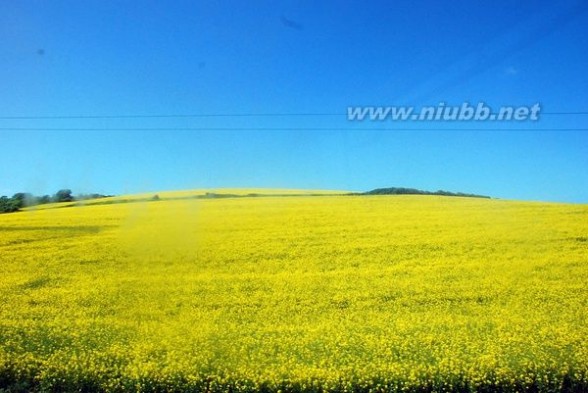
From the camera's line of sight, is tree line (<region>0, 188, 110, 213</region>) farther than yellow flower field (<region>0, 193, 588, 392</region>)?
Yes

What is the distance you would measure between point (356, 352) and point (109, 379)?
3.96 m

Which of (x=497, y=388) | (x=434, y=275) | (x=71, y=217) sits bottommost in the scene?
(x=497, y=388)

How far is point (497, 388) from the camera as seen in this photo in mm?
8258

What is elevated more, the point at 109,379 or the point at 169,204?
the point at 169,204

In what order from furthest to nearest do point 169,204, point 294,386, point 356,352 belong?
point 169,204 < point 356,352 < point 294,386

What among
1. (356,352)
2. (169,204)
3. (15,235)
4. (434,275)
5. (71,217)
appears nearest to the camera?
(356,352)

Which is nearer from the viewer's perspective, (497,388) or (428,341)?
(497,388)

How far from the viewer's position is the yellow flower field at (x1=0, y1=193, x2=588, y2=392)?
832cm

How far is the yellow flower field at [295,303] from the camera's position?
27.3 feet

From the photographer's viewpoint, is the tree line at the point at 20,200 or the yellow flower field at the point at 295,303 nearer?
the yellow flower field at the point at 295,303

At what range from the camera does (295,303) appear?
11.1m

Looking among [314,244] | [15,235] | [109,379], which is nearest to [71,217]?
[15,235]

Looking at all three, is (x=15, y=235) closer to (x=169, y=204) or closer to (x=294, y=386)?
(x=169, y=204)

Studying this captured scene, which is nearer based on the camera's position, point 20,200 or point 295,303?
point 295,303
